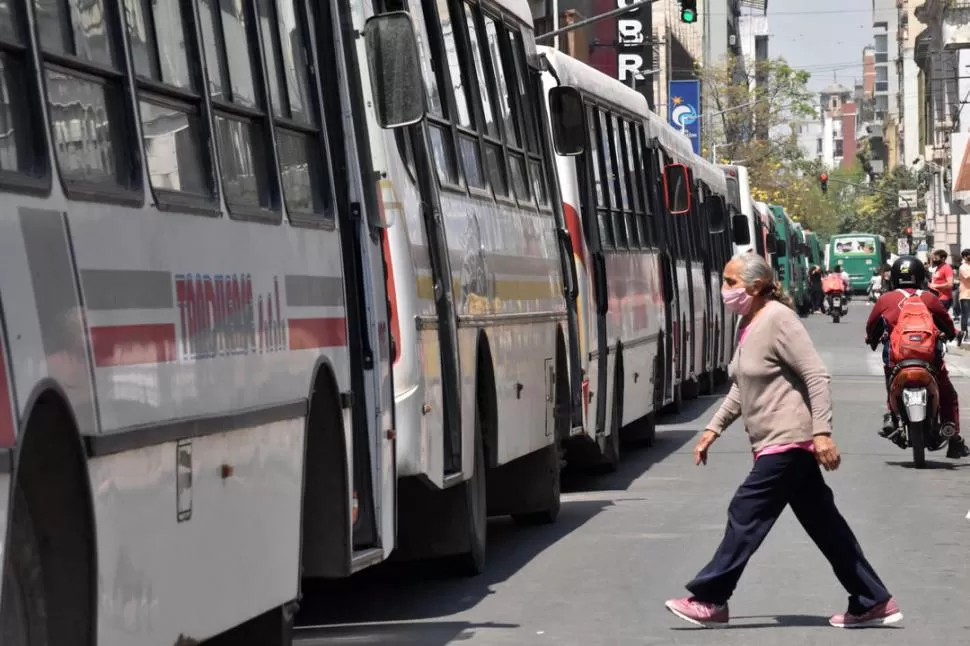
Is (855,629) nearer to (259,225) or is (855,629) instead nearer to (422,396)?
(422,396)

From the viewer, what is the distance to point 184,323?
244 inches

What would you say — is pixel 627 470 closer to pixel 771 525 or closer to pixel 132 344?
pixel 771 525

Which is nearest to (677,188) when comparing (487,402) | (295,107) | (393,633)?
(487,402)

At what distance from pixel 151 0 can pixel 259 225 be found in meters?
1.14

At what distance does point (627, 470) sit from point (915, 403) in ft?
7.78

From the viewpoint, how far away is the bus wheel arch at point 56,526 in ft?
16.4

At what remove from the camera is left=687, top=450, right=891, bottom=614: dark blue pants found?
32.2 ft

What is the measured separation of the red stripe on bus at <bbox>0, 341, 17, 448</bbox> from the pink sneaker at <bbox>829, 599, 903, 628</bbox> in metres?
5.83

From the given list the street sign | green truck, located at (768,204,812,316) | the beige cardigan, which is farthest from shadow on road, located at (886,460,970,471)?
the street sign

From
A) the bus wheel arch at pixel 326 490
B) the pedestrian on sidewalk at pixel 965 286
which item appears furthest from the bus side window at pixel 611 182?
the pedestrian on sidewalk at pixel 965 286

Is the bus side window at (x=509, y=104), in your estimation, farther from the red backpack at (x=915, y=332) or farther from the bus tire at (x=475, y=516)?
the red backpack at (x=915, y=332)

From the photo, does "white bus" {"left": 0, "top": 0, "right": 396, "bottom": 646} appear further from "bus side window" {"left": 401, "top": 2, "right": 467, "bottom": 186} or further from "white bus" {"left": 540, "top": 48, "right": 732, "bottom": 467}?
"white bus" {"left": 540, "top": 48, "right": 732, "bottom": 467}

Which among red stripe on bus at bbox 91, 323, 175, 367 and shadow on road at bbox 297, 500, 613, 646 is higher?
red stripe on bus at bbox 91, 323, 175, 367

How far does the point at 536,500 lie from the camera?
13.7 m
